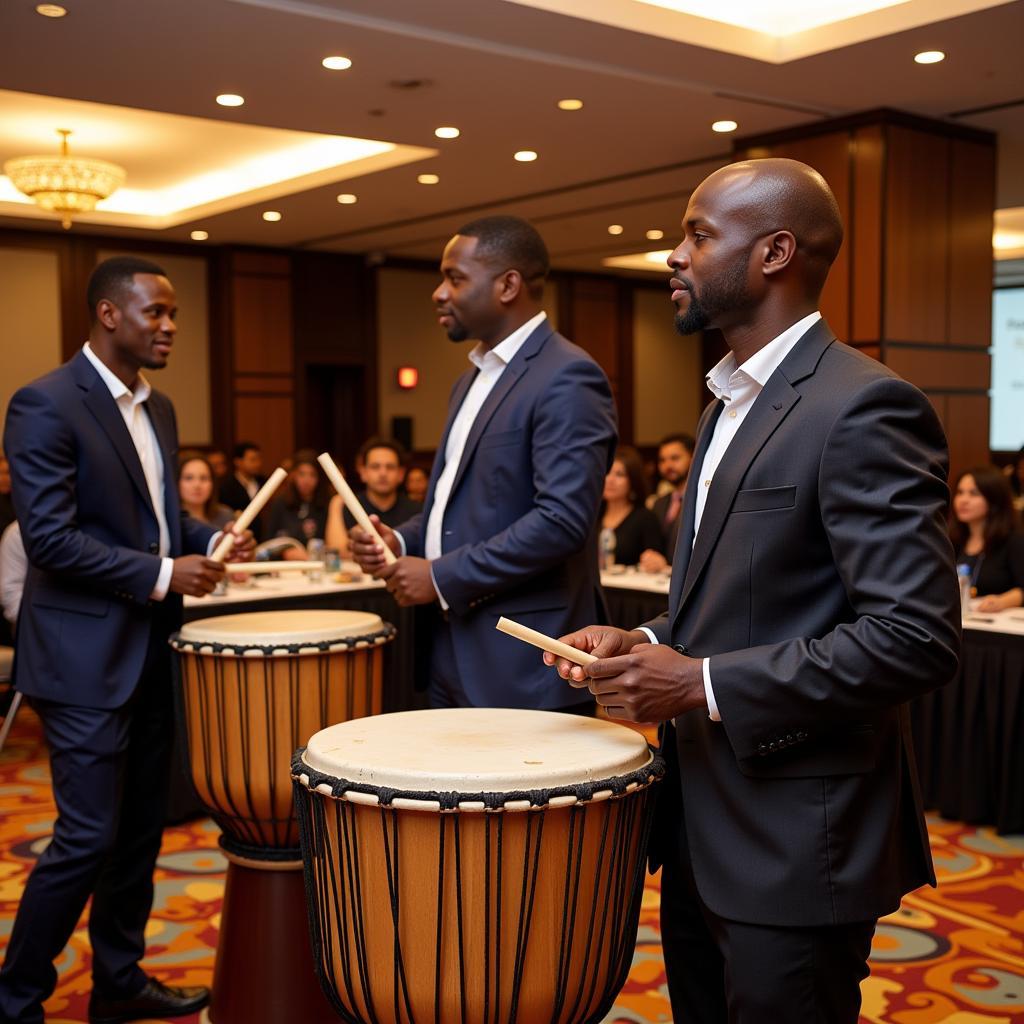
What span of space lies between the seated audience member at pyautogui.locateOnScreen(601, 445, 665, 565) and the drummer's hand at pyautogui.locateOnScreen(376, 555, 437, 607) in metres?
3.70

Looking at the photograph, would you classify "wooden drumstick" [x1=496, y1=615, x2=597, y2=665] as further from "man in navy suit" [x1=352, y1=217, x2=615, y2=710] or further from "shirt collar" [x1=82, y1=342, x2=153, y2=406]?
"shirt collar" [x1=82, y1=342, x2=153, y2=406]

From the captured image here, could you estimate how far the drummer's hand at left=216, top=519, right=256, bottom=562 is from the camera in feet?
9.77

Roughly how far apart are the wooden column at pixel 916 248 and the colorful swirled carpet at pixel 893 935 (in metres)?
3.49

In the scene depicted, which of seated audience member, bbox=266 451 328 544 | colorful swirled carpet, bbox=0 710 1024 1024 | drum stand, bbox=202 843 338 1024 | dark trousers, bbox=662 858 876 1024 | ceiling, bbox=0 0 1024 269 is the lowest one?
colorful swirled carpet, bbox=0 710 1024 1024

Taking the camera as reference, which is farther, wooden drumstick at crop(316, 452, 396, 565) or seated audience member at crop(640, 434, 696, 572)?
seated audience member at crop(640, 434, 696, 572)

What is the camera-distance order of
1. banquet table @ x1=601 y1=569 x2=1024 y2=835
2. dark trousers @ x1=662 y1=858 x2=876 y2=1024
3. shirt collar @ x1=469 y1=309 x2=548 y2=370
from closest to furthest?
dark trousers @ x1=662 y1=858 x2=876 y2=1024, shirt collar @ x1=469 y1=309 x2=548 y2=370, banquet table @ x1=601 y1=569 x2=1024 y2=835

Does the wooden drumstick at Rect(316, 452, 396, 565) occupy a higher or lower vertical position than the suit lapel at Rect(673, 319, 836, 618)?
lower

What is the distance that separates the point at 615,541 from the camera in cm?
645

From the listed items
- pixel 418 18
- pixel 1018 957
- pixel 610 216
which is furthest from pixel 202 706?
pixel 610 216

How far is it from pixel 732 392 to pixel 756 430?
4.8 inches

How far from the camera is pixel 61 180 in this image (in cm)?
832

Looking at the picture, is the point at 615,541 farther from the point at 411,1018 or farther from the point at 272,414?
the point at 272,414

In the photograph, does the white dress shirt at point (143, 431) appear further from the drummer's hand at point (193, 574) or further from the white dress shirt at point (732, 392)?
the white dress shirt at point (732, 392)

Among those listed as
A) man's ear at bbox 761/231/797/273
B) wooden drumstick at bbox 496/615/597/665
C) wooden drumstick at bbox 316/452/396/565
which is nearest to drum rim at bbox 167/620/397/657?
wooden drumstick at bbox 316/452/396/565
